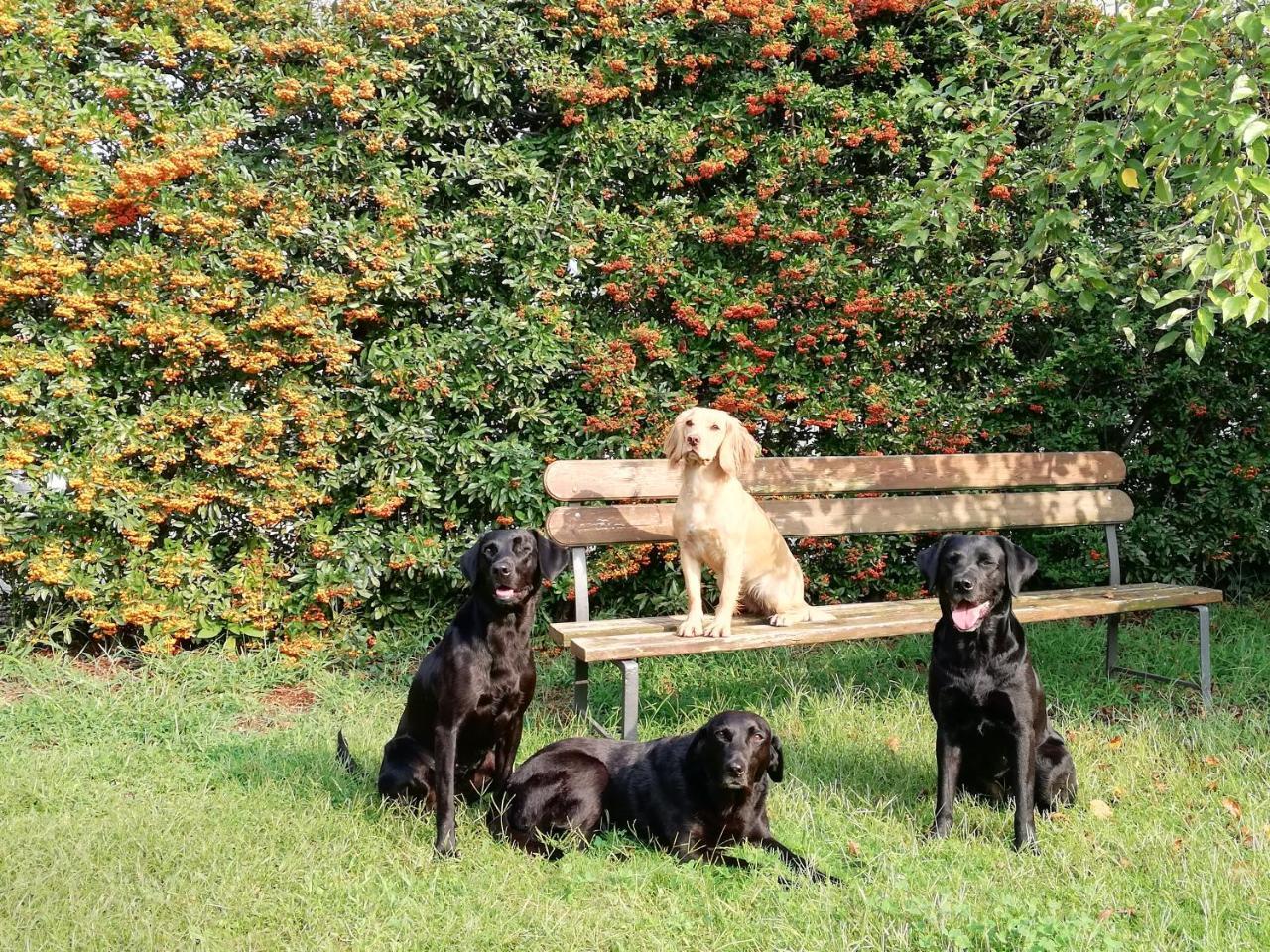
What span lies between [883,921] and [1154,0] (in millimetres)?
3358

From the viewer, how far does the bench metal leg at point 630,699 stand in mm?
4266

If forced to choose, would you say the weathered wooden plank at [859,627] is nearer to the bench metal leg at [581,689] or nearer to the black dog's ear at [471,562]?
the bench metal leg at [581,689]

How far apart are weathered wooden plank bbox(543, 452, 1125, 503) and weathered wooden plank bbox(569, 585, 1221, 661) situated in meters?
0.73

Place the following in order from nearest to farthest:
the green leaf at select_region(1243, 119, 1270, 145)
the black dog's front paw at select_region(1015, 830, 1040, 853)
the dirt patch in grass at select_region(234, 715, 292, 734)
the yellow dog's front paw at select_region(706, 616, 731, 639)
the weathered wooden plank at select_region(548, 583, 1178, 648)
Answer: the green leaf at select_region(1243, 119, 1270, 145)
the black dog's front paw at select_region(1015, 830, 1040, 853)
the yellow dog's front paw at select_region(706, 616, 731, 639)
the weathered wooden plank at select_region(548, 583, 1178, 648)
the dirt patch in grass at select_region(234, 715, 292, 734)

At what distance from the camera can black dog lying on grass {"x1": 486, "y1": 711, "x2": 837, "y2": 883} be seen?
3.41 meters

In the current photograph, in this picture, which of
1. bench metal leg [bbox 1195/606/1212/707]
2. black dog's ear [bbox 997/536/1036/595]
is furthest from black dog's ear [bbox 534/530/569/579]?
bench metal leg [bbox 1195/606/1212/707]

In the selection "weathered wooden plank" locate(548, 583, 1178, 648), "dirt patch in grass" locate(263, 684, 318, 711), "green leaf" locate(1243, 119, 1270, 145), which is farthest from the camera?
"dirt patch in grass" locate(263, 684, 318, 711)

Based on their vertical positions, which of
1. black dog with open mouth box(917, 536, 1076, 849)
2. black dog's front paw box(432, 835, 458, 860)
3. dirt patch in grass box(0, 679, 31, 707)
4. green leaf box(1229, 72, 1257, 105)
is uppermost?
green leaf box(1229, 72, 1257, 105)

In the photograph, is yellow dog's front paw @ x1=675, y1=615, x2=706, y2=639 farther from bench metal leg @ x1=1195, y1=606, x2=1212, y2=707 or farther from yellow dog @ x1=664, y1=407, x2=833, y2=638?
bench metal leg @ x1=1195, y1=606, x2=1212, y2=707

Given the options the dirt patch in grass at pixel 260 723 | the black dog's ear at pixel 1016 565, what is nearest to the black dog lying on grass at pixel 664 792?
the black dog's ear at pixel 1016 565

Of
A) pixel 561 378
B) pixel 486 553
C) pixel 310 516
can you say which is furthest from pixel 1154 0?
pixel 310 516

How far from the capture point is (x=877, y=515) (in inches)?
223

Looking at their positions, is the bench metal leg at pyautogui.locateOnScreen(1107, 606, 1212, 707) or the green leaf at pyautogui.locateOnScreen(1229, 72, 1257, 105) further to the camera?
the bench metal leg at pyautogui.locateOnScreen(1107, 606, 1212, 707)

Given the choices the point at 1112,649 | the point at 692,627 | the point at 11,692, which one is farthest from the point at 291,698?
the point at 1112,649
